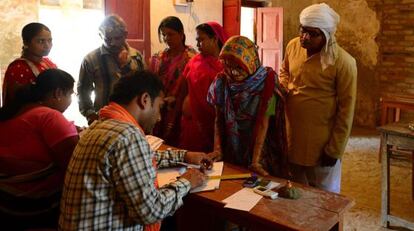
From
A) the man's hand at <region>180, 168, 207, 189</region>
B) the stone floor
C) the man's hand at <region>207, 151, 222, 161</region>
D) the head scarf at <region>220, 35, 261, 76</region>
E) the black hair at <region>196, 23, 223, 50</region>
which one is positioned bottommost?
the stone floor

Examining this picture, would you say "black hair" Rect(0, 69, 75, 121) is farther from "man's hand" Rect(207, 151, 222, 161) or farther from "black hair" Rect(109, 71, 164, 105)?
"man's hand" Rect(207, 151, 222, 161)

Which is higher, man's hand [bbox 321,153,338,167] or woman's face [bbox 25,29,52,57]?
woman's face [bbox 25,29,52,57]

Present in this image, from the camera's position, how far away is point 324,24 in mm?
2266

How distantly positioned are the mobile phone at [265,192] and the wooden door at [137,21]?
10.4ft

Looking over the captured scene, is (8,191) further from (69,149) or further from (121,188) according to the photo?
(121,188)

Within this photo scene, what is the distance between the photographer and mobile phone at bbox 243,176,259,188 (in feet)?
6.17

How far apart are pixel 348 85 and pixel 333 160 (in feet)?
1.45

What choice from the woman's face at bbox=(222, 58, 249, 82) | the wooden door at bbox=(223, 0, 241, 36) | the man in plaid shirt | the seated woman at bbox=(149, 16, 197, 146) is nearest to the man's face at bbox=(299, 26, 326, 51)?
the woman's face at bbox=(222, 58, 249, 82)

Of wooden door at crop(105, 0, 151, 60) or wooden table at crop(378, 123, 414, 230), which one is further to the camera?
wooden door at crop(105, 0, 151, 60)

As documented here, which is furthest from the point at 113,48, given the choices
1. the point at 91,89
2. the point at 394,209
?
the point at 394,209

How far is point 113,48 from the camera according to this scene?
311 cm

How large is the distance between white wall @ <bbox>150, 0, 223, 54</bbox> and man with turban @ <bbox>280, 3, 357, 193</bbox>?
2.65 metres

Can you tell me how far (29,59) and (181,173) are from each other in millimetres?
1583

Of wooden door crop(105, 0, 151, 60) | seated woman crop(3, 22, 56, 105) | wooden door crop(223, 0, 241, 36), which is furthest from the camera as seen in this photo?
wooden door crop(223, 0, 241, 36)
